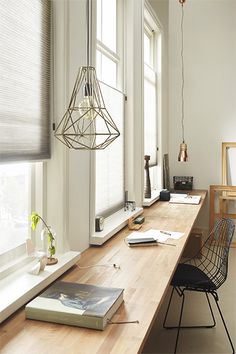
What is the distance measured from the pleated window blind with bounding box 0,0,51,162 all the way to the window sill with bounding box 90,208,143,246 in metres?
0.76

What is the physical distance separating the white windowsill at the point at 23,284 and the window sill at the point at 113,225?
50 cm

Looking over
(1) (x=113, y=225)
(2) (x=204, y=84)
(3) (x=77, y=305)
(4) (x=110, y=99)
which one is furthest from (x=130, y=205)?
(2) (x=204, y=84)

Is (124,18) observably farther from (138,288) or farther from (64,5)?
(138,288)

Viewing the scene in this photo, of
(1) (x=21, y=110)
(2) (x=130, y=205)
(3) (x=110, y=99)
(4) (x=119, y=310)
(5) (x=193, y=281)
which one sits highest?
(3) (x=110, y=99)

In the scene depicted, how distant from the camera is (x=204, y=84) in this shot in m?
5.51

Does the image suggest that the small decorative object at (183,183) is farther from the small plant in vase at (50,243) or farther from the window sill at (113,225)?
the small plant in vase at (50,243)

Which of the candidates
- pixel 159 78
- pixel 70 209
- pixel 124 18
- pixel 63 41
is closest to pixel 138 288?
pixel 70 209

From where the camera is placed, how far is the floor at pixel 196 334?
2564mm

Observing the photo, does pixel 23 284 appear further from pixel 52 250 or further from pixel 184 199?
pixel 184 199

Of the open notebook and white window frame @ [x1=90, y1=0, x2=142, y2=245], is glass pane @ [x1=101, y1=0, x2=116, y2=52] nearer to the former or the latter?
white window frame @ [x1=90, y1=0, x2=142, y2=245]

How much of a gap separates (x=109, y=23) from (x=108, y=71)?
0.41 metres

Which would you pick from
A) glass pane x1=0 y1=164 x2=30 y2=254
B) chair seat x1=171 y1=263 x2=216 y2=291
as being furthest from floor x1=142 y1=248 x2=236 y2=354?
glass pane x1=0 y1=164 x2=30 y2=254

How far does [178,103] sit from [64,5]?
387 centimetres

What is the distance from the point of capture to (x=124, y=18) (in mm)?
3373
